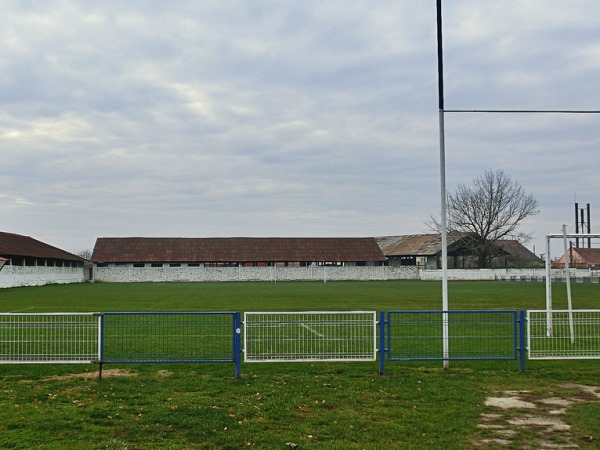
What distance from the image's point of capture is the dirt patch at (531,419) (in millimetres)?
6484

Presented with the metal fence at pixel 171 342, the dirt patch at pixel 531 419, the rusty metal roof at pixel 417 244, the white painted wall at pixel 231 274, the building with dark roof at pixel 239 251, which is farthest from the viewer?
the rusty metal roof at pixel 417 244

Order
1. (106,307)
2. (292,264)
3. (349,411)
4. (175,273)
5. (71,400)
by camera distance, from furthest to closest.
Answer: (292,264) → (175,273) → (106,307) → (71,400) → (349,411)

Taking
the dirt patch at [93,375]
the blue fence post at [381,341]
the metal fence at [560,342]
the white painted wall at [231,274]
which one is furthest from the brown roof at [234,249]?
the blue fence post at [381,341]

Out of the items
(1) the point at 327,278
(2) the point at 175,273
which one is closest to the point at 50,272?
(2) the point at 175,273

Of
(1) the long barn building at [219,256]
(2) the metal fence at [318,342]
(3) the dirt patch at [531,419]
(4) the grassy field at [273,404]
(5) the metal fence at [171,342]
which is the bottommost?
(3) the dirt patch at [531,419]

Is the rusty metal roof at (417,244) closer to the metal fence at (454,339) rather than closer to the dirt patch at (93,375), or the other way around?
the metal fence at (454,339)

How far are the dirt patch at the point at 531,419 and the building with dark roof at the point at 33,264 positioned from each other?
138 ft

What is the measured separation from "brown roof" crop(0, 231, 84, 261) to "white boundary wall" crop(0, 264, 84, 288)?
1170 mm

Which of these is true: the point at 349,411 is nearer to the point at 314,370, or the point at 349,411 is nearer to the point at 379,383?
the point at 379,383

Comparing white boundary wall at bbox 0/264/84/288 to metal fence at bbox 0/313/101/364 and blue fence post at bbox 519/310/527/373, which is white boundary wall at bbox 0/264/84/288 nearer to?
metal fence at bbox 0/313/101/364

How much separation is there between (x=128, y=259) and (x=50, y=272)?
1562 centimetres

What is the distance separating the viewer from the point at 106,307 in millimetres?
26172

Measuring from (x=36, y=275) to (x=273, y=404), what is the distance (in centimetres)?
5029

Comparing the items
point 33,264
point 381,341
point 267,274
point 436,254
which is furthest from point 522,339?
point 436,254
